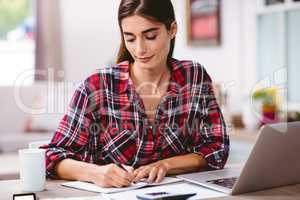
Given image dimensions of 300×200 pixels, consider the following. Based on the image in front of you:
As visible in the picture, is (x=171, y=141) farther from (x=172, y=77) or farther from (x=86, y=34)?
(x=86, y=34)

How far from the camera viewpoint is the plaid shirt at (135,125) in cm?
173

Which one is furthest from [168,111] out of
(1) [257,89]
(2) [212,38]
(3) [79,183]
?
(2) [212,38]

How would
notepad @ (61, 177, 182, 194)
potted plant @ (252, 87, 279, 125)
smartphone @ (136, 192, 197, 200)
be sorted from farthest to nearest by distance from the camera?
potted plant @ (252, 87, 279, 125) < notepad @ (61, 177, 182, 194) < smartphone @ (136, 192, 197, 200)

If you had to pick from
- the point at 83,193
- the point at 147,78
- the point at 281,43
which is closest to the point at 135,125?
the point at 147,78

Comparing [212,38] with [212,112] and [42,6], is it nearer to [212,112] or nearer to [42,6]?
[42,6]

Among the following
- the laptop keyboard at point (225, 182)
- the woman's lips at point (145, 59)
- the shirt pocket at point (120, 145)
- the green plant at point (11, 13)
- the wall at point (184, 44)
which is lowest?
the laptop keyboard at point (225, 182)

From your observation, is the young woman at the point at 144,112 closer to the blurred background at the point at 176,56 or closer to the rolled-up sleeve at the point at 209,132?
the rolled-up sleeve at the point at 209,132

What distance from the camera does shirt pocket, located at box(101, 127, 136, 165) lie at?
1.76m

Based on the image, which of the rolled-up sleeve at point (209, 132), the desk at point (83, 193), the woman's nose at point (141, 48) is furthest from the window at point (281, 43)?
the desk at point (83, 193)

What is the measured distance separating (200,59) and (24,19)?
1.81m

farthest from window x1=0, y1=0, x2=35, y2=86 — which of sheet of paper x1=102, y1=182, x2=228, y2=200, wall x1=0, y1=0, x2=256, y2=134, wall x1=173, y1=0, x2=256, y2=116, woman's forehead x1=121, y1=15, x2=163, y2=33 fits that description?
sheet of paper x1=102, y1=182, x2=228, y2=200

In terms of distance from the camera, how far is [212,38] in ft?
15.4

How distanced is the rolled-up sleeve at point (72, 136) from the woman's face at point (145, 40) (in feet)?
0.69

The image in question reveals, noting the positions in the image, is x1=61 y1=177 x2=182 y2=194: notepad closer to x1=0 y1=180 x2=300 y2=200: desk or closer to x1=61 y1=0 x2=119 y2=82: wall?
x1=0 y1=180 x2=300 y2=200: desk
